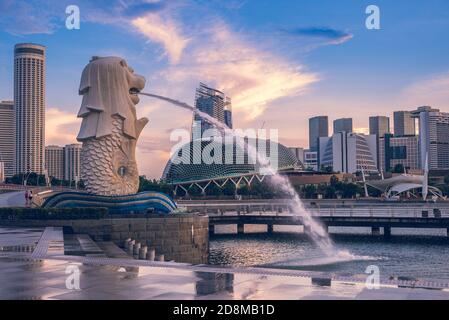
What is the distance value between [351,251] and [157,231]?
54.2 feet

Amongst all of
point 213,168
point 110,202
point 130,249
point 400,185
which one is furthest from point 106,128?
point 213,168

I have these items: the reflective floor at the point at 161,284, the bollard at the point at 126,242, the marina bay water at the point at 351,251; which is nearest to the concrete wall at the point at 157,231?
the bollard at the point at 126,242

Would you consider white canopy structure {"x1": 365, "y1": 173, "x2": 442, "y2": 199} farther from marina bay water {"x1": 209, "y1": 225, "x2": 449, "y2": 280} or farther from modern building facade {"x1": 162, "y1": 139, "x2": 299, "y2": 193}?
marina bay water {"x1": 209, "y1": 225, "x2": 449, "y2": 280}

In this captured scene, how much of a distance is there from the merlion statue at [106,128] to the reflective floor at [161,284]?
2238 cm

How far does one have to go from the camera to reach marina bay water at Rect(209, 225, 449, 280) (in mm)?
31797

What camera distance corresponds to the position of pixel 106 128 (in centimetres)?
3931

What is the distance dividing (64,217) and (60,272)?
762 inches

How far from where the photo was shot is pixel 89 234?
31.9 m

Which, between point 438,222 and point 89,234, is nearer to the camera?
point 89,234

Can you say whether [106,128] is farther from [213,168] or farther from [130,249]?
[213,168]

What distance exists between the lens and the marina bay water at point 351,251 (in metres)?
31.8
